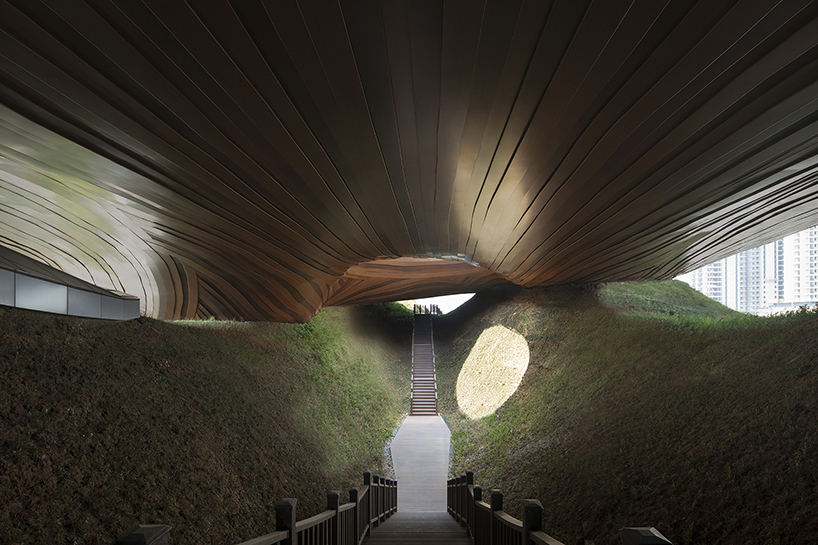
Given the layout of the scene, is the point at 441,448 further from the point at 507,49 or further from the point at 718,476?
the point at 507,49

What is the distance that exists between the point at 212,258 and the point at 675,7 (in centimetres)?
760

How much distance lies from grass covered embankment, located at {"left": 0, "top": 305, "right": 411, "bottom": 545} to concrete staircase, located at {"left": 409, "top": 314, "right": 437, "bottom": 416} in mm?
5187

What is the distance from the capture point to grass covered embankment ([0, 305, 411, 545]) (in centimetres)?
423

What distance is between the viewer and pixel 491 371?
16.3 m

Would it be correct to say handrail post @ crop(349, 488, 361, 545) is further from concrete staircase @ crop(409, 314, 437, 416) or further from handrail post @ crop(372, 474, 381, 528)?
concrete staircase @ crop(409, 314, 437, 416)

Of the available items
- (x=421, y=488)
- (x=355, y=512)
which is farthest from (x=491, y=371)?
(x=355, y=512)

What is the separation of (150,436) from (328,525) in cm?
311

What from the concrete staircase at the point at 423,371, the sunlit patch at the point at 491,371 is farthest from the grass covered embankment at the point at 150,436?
the concrete staircase at the point at 423,371

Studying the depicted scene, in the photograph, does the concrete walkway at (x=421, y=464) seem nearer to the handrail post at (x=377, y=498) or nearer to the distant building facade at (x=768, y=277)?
the handrail post at (x=377, y=498)

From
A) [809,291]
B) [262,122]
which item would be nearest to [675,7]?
[262,122]

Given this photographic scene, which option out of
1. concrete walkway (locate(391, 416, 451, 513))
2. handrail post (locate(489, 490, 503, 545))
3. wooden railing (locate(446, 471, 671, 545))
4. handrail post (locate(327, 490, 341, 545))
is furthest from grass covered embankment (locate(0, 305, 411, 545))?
handrail post (locate(489, 490, 503, 545))

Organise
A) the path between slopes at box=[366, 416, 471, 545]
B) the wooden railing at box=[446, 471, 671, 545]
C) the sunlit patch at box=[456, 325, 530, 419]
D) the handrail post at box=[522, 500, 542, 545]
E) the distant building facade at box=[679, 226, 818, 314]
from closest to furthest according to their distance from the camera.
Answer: the wooden railing at box=[446, 471, 671, 545]
the handrail post at box=[522, 500, 542, 545]
the path between slopes at box=[366, 416, 471, 545]
the sunlit patch at box=[456, 325, 530, 419]
the distant building facade at box=[679, 226, 818, 314]

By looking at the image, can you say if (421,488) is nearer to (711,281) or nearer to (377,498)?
(377,498)

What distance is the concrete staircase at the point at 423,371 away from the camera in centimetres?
1730
